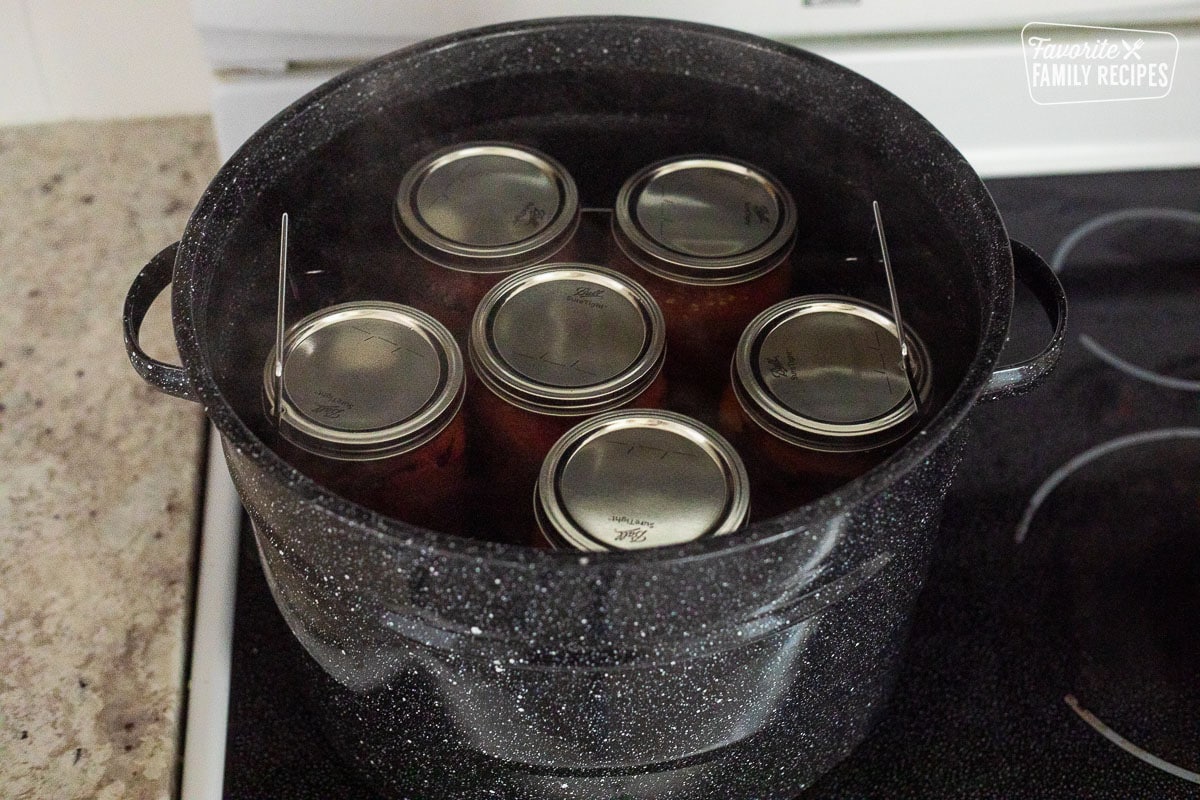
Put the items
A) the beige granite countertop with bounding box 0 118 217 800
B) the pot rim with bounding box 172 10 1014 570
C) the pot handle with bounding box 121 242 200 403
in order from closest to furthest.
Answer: the pot rim with bounding box 172 10 1014 570, the pot handle with bounding box 121 242 200 403, the beige granite countertop with bounding box 0 118 217 800

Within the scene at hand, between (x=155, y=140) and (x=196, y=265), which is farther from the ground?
(x=196, y=265)

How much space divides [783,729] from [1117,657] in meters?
0.28

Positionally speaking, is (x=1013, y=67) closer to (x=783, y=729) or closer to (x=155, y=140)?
(x=783, y=729)

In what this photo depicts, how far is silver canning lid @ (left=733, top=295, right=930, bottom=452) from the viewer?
24.6 inches

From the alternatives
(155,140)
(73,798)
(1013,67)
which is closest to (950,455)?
(1013,67)

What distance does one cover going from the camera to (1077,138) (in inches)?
36.7

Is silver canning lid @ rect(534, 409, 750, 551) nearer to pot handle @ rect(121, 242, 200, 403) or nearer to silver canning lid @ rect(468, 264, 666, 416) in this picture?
silver canning lid @ rect(468, 264, 666, 416)

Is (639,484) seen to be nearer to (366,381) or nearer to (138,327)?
(366,381)

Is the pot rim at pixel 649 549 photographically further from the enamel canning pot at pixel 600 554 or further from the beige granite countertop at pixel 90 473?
the beige granite countertop at pixel 90 473

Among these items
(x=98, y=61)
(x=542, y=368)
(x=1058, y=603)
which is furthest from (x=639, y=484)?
(x=98, y=61)

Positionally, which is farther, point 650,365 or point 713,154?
point 713,154

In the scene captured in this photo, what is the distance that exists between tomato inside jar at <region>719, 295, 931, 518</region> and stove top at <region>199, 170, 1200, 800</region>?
0.66 ft

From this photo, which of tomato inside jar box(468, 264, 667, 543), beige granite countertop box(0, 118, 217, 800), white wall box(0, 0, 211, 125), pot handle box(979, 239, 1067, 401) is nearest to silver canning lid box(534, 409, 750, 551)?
tomato inside jar box(468, 264, 667, 543)

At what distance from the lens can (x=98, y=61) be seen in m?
1.04
